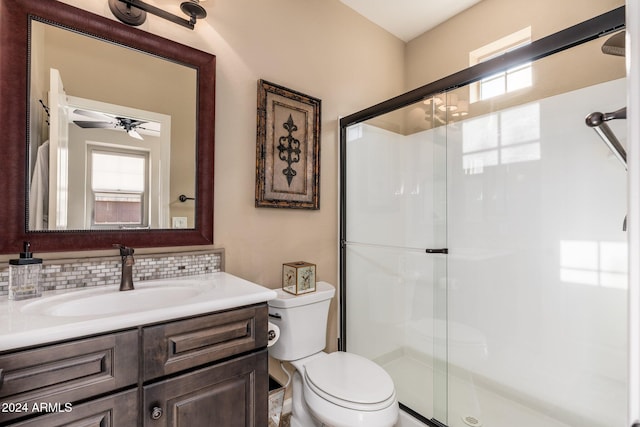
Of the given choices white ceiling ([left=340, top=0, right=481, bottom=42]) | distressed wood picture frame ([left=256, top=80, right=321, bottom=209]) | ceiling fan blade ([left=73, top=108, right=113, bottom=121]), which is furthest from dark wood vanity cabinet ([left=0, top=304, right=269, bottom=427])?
white ceiling ([left=340, top=0, right=481, bottom=42])

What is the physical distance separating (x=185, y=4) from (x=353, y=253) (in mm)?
1670

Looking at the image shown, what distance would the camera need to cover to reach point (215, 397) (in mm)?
1041

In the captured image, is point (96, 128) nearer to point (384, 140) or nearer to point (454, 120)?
point (384, 140)

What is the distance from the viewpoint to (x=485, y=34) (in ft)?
7.00

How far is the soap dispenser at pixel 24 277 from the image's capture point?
3.34 ft

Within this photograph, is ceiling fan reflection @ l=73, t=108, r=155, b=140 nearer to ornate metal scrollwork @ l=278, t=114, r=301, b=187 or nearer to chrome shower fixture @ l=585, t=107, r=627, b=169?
ornate metal scrollwork @ l=278, t=114, r=301, b=187

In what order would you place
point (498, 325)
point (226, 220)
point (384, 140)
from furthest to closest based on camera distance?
point (384, 140) → point (498, 325) → point (226, 220)

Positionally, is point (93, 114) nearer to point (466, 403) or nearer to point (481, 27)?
point (466, 403)

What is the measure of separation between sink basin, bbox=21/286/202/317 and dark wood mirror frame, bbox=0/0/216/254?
22cm

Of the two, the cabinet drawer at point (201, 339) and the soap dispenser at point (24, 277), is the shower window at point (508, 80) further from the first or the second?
the soap dispenser at point (24, 277)

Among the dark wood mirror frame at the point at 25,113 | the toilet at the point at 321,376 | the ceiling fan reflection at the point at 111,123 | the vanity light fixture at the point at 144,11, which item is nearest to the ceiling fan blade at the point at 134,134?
the ceiling fan reflection at the point at 111,123

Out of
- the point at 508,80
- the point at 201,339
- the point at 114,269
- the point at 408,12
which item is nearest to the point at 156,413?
the point at 201,339

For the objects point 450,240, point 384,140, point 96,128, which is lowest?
point 450,240

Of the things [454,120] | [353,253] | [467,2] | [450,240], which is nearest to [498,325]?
[450,240]
